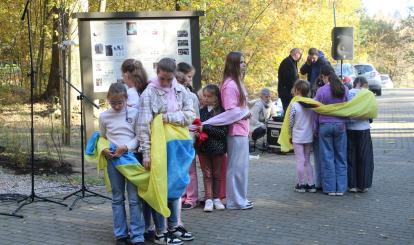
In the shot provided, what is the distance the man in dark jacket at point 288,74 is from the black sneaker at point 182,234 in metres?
7.05

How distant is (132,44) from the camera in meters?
10.2

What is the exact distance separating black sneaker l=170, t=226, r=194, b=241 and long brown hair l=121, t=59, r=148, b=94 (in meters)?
1.35

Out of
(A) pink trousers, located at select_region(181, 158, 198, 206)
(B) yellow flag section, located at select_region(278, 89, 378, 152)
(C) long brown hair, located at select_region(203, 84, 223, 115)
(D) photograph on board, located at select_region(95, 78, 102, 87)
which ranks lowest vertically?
(A) pink trousers, located at select_region(181, 158, 198, 206)

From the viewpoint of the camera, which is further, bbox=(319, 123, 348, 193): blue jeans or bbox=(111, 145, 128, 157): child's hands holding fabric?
bbox=(319, 123, 348, 193): blue jeans

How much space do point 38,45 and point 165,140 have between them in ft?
50.7

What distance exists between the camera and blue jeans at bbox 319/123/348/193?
8.13 metres

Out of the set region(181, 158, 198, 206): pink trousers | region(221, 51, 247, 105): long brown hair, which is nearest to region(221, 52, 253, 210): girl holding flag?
region(221, 51, 247, 105): long brown hair

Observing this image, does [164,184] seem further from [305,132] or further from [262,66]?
[262,66]

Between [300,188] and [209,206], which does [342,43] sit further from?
[209,206]

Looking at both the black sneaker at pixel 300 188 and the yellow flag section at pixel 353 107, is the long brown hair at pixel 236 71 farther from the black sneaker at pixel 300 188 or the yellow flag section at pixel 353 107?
the black sneaker at pixel 300 188

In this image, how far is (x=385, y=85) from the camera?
47.6 meters

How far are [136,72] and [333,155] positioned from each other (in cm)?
329

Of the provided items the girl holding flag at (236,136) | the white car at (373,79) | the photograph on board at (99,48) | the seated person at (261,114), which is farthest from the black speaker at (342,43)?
the white car at (373,79)

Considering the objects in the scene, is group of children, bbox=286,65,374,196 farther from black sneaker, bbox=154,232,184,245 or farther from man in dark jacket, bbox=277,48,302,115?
man in dark jacket, bbox=277,48,302,115
